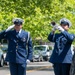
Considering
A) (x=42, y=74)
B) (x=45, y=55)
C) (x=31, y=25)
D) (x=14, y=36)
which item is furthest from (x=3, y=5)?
(x=14, y=36)

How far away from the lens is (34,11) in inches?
1057

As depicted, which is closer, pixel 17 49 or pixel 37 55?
pixel 17 49

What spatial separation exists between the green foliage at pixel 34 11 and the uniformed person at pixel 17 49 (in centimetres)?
1693

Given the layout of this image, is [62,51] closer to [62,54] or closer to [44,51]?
[62,54]

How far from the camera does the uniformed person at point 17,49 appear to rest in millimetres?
8594

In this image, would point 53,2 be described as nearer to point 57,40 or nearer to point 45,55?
point 45,55

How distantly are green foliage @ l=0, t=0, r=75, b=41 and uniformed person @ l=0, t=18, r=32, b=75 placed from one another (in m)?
16.9

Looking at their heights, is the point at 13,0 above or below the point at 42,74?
above

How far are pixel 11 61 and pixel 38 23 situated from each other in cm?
1986

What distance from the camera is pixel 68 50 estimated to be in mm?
8211

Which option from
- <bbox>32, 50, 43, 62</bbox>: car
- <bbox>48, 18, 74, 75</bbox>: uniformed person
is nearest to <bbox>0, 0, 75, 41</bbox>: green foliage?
<bbox>32, 50, 43, 62</bbox>: car

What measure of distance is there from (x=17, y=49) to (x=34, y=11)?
18.3 meters

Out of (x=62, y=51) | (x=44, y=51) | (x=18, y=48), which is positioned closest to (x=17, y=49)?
(x=18, y=48)

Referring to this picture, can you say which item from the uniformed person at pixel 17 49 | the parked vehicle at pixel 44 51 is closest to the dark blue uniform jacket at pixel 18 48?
the uniformed person at pixel 17 49
